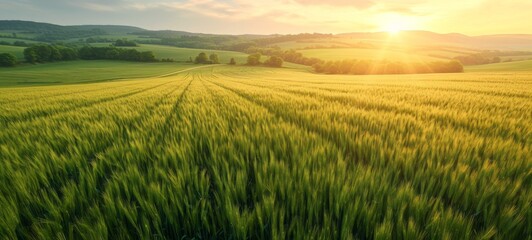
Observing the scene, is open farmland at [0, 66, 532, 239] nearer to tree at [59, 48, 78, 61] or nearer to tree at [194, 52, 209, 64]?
tree at [194, 52, 209, 64]

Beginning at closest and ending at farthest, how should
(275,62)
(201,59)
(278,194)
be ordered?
(278,194) → (275,62) → (201,59)

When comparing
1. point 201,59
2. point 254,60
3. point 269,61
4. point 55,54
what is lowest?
point 269,61

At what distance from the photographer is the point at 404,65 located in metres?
65.9

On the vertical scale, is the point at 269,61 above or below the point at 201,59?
below

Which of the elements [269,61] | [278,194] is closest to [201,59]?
[269,61]

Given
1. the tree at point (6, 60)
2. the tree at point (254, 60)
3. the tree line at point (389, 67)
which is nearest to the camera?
the tree line at point (389, 67)

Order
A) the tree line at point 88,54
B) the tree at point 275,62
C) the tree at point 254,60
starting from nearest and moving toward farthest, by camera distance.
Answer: the tree line at point 88,54 → the tree at point 275,62 → the tree at point 254,60

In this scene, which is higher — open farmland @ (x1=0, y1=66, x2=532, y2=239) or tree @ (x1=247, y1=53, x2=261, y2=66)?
tree @ (x1=247, y1=53, x2=261, y2=66)

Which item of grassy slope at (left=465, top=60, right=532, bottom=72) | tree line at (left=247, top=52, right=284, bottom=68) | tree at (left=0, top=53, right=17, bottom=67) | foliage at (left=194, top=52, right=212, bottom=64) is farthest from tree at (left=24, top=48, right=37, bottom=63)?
grassy slope at (left=465, top=60, right=532, bottom=72)

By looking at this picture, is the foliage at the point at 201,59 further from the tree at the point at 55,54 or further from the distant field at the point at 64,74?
the tree at the point at 55,54

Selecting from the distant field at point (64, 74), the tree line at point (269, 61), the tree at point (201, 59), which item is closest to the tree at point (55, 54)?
the distant field at point (64, 74)

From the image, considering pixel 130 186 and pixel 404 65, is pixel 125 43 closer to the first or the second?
pixel 404 65

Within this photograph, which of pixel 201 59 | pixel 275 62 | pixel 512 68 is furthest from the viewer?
pixel 201 59

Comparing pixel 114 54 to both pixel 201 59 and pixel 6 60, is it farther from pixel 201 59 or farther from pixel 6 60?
pixel 201 59
